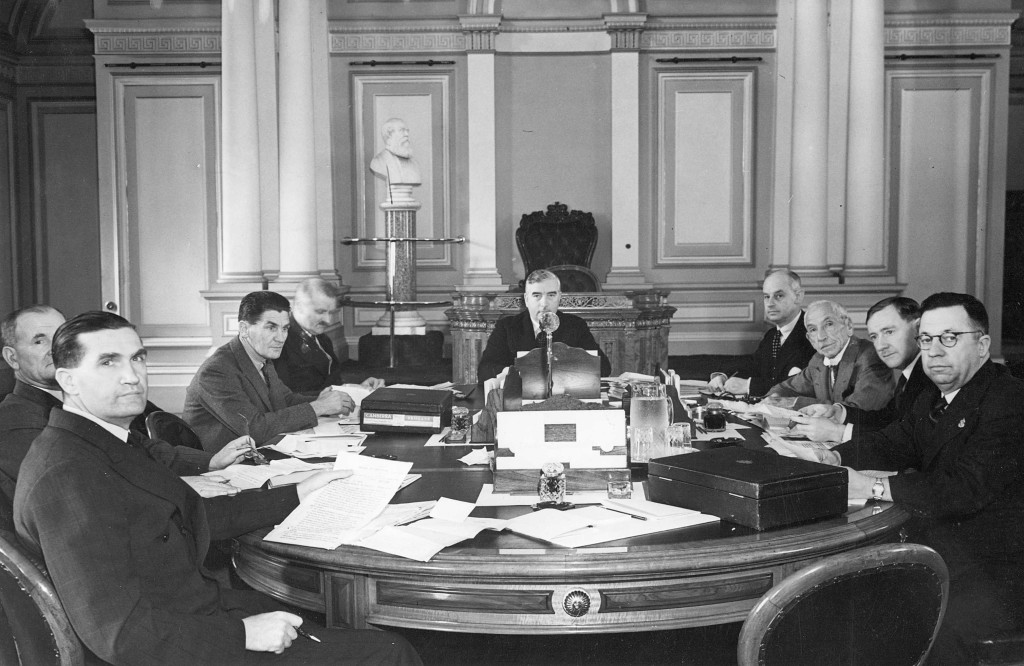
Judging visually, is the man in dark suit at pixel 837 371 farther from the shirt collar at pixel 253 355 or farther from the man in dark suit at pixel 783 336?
the shirt collar at pixel 253 355

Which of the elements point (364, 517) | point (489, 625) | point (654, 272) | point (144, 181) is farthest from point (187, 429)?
point (654, 272)

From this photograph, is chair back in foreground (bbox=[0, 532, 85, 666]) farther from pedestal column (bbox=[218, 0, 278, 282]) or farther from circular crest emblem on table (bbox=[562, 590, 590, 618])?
pedestal column (bbox=[218, 0, 278, 282])

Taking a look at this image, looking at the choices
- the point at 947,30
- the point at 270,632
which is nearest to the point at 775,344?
the point at 270,632

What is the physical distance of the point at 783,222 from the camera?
739 cm

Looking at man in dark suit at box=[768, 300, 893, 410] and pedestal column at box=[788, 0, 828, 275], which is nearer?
man in dark suit at box=[768, 300, 893, 410]

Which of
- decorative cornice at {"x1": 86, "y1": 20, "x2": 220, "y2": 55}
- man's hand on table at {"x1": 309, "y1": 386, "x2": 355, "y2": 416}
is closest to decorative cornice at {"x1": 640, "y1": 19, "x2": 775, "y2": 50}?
decorative cornice at {"x1": 86, "y1": 20, "x2": 220, "y2": 55}

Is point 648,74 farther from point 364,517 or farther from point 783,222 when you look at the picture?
point 364,517

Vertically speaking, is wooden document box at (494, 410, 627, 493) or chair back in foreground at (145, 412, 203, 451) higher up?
wooden document box at (494, 410, 627, 493)

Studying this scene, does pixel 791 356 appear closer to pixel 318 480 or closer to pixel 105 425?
pixel 318 480

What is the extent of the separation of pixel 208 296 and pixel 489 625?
17.1ft

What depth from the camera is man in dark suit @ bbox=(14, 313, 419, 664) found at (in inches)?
56.0

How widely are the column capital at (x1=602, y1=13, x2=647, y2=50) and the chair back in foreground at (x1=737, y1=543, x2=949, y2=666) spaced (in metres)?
Answer: 6.54

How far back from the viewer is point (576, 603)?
165cm

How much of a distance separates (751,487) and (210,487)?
1094 millimetres
